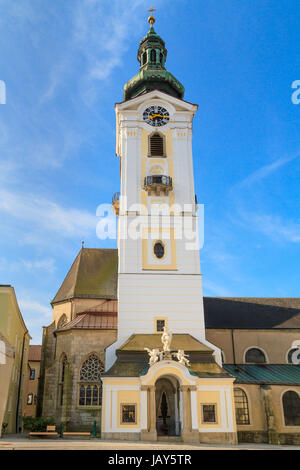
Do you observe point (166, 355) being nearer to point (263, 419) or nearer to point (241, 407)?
point (241, 407)

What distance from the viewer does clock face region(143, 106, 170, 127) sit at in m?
31.7

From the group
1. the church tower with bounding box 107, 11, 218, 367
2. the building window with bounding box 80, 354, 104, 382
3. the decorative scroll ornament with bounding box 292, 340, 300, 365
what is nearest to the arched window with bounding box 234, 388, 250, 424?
the church tower with bounding box 107, 11, 218, 367

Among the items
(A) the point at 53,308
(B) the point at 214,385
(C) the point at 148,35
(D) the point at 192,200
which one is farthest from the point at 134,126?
(B) the point at 214,385

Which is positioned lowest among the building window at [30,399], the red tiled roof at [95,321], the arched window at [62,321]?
the building window at [30,399]

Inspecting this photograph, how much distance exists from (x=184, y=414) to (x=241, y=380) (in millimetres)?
5412

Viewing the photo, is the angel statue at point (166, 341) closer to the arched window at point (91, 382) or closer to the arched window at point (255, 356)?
the arched window at point (91, 382)

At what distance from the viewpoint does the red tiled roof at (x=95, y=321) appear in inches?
1081

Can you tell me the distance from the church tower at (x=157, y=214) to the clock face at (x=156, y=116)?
0.07 m

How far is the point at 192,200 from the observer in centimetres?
2947

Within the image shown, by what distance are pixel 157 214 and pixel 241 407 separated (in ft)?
43.0

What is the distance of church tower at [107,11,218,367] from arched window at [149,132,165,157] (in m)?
0.07

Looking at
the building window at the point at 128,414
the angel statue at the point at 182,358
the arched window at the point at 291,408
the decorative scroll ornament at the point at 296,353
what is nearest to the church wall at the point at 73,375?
the building window at the point at 128,414

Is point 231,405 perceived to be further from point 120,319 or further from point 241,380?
point 120,319

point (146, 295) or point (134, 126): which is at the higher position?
point (134, 126)
